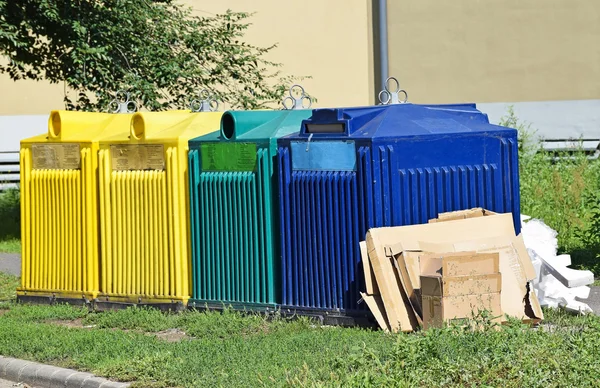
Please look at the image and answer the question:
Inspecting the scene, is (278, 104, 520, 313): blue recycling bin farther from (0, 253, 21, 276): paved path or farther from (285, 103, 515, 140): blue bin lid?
(0, 253, 21, 276): paved path

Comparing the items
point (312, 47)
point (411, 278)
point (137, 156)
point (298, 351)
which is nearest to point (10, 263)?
point (137, 156)

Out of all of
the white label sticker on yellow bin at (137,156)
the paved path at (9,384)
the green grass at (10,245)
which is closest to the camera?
the paved path at (9,384)

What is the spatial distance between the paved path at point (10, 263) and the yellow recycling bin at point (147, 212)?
3.27 metres

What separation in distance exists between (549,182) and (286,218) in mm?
7542

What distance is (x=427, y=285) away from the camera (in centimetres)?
734

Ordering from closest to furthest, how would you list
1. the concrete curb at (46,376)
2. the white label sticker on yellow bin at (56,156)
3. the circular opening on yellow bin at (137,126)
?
1. the concrete curb at (46,376)
2. the circular opening on yellow bin at (137,126)
3. the white label sticker on yellow bin at (56,156)

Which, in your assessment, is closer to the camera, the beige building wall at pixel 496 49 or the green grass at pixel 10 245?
the green grass at pixel 10 245

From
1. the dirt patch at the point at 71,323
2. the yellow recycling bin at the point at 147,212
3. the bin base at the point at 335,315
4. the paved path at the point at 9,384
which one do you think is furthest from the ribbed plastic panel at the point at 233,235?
the paved path at the point at 9,384

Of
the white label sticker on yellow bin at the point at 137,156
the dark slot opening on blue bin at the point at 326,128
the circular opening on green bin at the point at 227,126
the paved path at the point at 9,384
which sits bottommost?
the paved path at the point at 9,384

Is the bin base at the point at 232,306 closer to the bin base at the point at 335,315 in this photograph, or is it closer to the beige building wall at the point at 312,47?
the bin base at the point at 335,315

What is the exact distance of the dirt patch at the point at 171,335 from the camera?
26.2 feet

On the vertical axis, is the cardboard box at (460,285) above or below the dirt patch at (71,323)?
above

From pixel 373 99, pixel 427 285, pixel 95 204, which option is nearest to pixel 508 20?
pixel 373 99

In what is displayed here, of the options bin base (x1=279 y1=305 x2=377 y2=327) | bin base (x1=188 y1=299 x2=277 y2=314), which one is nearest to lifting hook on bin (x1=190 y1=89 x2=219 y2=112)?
bin base (x1=188 y1=299 x2=277 y2=314)
